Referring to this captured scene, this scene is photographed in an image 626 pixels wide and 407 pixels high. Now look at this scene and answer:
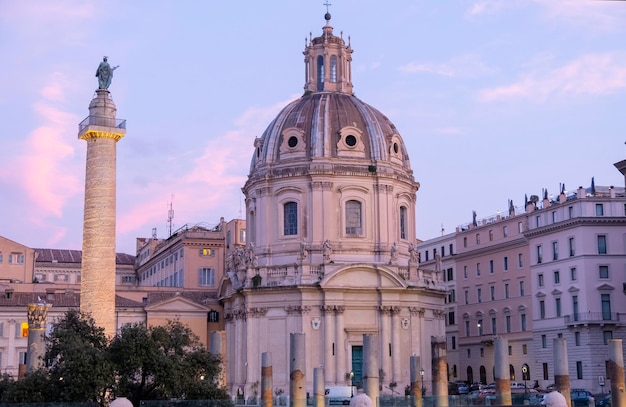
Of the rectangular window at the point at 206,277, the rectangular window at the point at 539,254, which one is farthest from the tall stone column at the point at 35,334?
the rectangular window at the point at 539,254

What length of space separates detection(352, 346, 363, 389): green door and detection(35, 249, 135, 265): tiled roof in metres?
48.8

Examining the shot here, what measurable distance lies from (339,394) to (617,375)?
19.0 metres

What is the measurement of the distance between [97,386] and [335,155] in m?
33.0

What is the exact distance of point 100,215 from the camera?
1837 inches

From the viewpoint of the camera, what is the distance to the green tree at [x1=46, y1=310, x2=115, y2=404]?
37.0m

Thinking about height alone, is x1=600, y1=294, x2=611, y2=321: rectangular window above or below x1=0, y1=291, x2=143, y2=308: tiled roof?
below

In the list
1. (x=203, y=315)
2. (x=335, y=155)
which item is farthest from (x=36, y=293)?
(x=335, y=155)

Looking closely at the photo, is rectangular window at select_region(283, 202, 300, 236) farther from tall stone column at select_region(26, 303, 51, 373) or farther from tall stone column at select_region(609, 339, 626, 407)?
tall stone column at select_region(609, 339, 626, 407)

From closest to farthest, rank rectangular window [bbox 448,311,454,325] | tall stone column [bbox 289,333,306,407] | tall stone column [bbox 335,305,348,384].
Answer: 1. tall stone column [bbox 289,333,306,407]
2. tall stone column [bbox 335,305,348,384]
3. rectangular window [bbox 448,311,454,325]

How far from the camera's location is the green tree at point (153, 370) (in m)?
38.2

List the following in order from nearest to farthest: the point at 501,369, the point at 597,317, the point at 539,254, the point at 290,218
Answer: the point at 501,369
the point at 290,218
the point at 597,317
the point at 539,254

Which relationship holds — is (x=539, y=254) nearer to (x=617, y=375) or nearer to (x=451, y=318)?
(x=451, y=318)

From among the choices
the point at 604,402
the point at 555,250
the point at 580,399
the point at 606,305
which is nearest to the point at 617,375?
the point at 580,399

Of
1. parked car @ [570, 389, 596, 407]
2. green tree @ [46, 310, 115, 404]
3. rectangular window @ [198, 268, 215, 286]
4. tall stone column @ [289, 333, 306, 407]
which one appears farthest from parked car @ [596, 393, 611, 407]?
rectangular window @ [198, 268, 215, 286]
